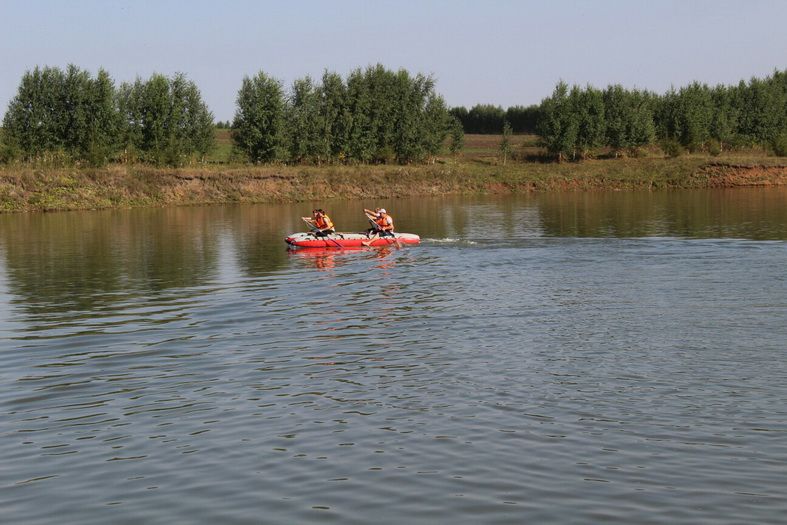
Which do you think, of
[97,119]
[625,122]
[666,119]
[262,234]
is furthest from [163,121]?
[666,119]

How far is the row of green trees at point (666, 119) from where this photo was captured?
116m

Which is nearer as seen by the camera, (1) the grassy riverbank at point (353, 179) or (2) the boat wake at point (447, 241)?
(2) the boat wake at point (447, 241)

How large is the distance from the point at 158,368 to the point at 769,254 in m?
26.4

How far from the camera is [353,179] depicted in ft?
311

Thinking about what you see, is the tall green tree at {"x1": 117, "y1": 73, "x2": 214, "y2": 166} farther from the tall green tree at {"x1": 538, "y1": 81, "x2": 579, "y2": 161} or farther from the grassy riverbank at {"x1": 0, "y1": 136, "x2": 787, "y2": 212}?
the tall green tree at {"x1": 538, "y1": 81, "x2": 579, "y2": 161}

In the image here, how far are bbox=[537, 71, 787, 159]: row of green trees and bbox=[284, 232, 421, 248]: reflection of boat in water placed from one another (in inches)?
2905

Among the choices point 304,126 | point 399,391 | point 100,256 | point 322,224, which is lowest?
point 399,391

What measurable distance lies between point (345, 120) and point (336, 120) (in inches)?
51.6

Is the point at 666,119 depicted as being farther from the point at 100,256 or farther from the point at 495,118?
the point at 100,256

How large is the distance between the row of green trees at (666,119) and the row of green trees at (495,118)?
38.2 metres

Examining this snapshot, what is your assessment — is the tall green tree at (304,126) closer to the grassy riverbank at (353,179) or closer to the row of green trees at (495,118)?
the grassy riverbank at (353,179)

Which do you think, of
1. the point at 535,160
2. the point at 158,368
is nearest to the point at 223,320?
the point at 158,368

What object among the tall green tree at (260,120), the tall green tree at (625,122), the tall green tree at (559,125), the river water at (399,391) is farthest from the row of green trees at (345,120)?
the river water at (399,391)

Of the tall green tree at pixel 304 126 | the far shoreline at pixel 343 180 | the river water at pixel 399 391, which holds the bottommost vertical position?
the river water at pixel 399 391
